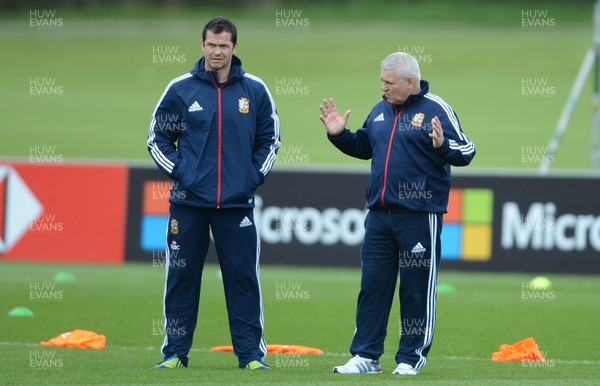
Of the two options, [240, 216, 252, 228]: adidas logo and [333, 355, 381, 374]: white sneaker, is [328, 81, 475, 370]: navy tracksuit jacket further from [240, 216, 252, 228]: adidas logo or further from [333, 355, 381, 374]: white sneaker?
[240, 216, 252, 228]: adidas logo

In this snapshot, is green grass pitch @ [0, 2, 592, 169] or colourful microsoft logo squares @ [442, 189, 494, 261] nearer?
colourful microsoft logo squares @ [442, 189, 494, 261]

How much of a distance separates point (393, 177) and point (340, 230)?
25.7 ft

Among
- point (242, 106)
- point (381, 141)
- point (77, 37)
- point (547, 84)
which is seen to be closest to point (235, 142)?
point (242, 106)

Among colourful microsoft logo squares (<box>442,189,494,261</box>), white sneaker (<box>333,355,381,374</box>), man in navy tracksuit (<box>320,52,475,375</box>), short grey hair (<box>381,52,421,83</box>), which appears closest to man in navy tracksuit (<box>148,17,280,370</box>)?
white sneaker (<box>333,355,381,374</box>)

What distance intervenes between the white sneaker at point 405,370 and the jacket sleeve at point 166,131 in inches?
80.5

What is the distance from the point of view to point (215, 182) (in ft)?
29.9

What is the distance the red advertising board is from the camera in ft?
56.1

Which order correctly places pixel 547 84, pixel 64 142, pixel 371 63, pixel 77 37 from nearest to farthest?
pixel 64 142
pixel 547 84
pixel 371 63
pixel 77 37

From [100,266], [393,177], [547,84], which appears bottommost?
[100,266]

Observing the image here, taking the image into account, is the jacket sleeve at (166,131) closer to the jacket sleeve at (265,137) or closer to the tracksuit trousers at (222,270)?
the tracksuit trousers at (222,270)

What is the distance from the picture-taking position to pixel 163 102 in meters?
9.20

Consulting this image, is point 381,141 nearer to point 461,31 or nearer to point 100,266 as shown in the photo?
point 100,266

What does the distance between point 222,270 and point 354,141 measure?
131cm

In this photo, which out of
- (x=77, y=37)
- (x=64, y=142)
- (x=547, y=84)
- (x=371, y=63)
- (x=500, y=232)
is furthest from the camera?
(x=77, y=37)
